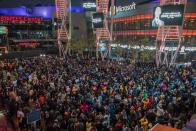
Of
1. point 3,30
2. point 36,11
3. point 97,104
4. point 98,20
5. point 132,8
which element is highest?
point 36,11

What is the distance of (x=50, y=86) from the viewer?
18.8 meters

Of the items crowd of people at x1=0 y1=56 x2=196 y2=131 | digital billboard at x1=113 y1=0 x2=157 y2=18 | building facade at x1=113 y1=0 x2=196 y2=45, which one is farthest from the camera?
digital billboard at x1=113 y1=0 x2=157 y2=18

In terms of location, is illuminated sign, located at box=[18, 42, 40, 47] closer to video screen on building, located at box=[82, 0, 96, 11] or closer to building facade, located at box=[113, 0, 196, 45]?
building facade, located at box=[113, 0, 196, 45]

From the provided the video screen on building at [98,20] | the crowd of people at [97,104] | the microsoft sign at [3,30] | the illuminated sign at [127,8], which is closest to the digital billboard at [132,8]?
the illuminated sign at [127,8]

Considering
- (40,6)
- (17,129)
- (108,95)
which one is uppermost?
(40,6)

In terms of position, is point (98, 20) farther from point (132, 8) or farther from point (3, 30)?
point (3, 30)

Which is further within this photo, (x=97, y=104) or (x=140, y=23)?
(x=140, y=23)

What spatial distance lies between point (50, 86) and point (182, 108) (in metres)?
8.55

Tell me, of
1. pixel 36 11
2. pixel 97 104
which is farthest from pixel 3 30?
pixel 97 104

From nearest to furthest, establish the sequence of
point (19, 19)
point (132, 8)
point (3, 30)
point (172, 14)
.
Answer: point (172, 14)
point (3, 30)
point (132, 8)
point (19, 19)

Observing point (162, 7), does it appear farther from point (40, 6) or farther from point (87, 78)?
point (40, 6)

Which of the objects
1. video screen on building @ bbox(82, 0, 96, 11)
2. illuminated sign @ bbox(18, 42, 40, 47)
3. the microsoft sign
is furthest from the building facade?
the microsoft sign

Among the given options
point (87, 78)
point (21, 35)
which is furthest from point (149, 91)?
point (21, 35)

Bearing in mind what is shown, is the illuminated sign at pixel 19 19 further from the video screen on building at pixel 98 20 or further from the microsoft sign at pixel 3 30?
the video screen on building at pixel 98 20
